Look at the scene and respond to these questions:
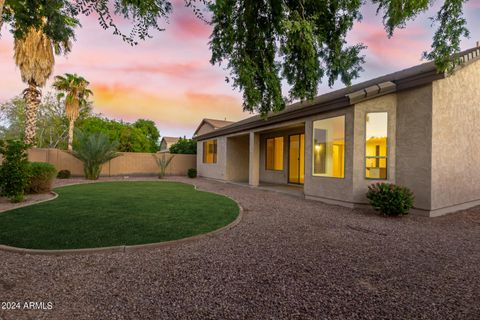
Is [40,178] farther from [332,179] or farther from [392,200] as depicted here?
[392,200]

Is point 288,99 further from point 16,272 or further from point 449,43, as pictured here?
point 16,272

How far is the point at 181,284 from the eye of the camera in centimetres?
283

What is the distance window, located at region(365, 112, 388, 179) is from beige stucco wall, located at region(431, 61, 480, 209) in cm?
118

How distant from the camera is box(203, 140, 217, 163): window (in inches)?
655

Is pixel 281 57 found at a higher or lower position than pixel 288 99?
higher

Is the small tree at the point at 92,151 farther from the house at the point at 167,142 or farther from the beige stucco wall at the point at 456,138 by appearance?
the house at the point at 167,142

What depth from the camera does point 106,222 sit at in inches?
206

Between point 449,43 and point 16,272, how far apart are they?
7.18 meters

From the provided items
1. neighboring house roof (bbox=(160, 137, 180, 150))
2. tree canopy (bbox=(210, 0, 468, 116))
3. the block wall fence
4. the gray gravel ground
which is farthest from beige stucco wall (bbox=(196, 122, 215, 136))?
neighboring house roof (bbox=(160, 137, 180, 150))

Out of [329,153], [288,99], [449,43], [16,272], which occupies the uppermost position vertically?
[449,43]

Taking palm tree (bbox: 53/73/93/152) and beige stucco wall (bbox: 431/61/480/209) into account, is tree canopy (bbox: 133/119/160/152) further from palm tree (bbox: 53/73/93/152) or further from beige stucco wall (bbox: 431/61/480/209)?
beige stucco wall (bbox: 431/61/480/209)

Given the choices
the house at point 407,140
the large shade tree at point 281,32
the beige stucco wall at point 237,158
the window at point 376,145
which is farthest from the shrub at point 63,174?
the window at point 376,145

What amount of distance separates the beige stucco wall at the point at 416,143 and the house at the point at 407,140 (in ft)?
0.07

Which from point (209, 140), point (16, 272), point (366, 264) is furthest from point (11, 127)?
point (366, 264)
